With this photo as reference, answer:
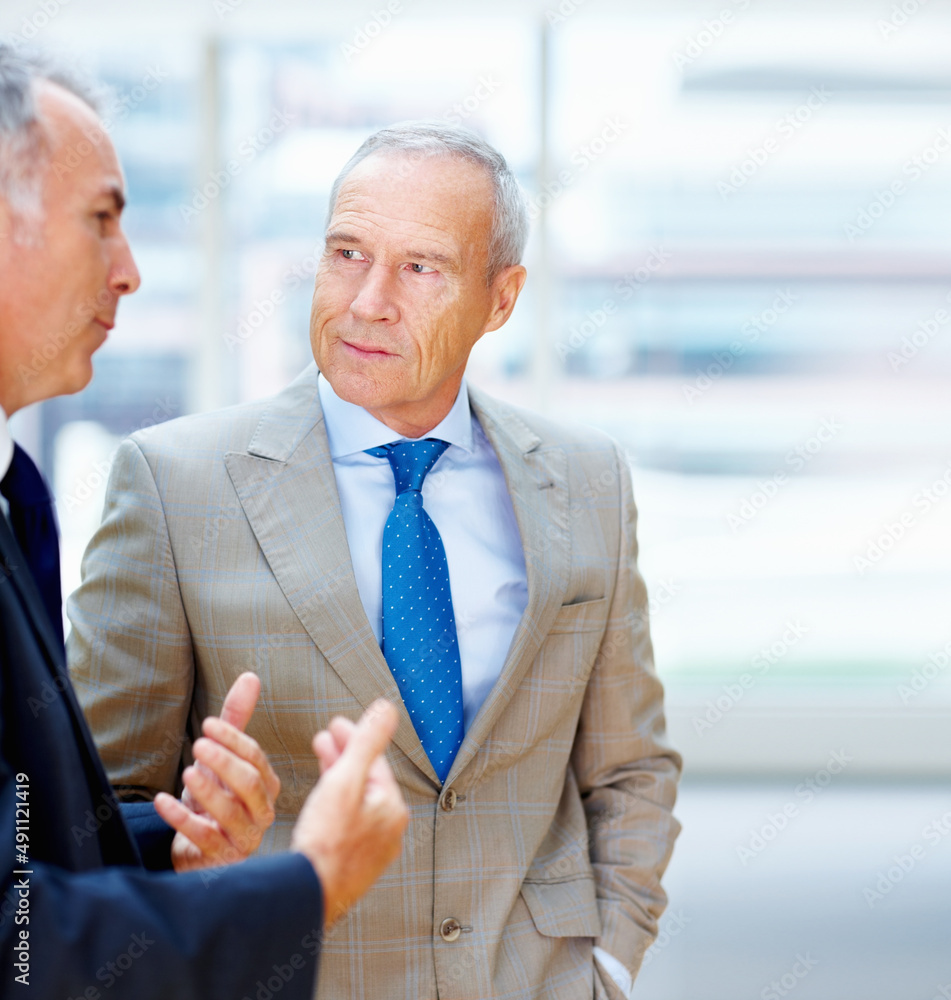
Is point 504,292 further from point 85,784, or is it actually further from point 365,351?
point 85,784

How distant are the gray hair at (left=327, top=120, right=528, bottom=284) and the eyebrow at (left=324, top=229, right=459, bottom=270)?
0.23ft

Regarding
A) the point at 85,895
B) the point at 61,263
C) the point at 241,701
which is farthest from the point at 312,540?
the point at 85,895

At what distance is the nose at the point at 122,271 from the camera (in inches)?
39.3

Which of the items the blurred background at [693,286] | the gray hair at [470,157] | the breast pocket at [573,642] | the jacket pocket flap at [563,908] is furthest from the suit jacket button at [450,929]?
the blurred background at [693,286]

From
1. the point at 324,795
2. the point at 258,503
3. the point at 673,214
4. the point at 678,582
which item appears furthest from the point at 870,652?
the point at 324,795

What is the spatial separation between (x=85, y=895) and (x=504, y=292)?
Result: 1.18 metres

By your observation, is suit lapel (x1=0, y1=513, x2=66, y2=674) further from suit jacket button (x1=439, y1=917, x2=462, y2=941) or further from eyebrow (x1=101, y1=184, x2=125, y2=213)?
suit jacket button (x1=439, y1=917, x2=462, y2=941)

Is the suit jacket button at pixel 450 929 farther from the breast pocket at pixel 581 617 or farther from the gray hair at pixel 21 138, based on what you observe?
the gray hair at pixel 21 138

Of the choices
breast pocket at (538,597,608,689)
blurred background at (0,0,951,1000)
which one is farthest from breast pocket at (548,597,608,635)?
blurred background at (0,0,951,1000)

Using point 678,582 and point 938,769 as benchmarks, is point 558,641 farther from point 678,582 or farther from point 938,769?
point 938,769

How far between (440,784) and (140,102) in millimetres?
4079

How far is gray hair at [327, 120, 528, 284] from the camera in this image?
152cm

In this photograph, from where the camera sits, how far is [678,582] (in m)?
4.79

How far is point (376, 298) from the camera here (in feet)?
4.86
